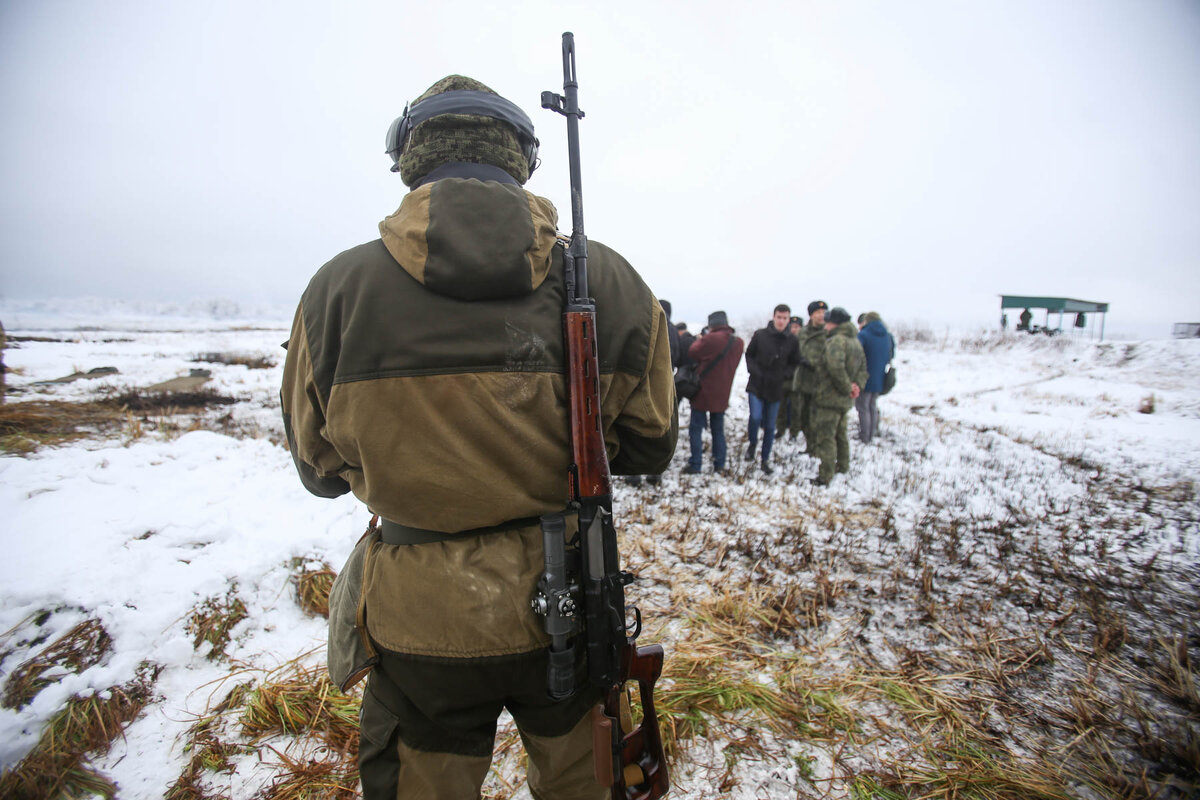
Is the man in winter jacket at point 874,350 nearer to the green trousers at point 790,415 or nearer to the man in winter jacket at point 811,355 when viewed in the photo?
the green trousers at point 790,415

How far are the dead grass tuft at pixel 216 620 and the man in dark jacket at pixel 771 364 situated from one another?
5600 mm

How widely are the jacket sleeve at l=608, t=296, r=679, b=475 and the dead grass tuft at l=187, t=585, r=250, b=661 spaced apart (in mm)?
2825

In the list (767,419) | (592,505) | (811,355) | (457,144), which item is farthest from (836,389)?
(457,144)

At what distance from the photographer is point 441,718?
1229mm

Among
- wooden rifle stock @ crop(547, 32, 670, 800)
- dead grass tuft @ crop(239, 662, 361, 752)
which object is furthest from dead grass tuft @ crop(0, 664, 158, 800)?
wooden rifle stock @ crop(547, 32, 670, 800)

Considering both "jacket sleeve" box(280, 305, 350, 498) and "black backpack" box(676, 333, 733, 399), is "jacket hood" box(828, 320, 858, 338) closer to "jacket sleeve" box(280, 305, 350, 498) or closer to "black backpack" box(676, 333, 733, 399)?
"black backpack" box(676, 333, 733, 399)

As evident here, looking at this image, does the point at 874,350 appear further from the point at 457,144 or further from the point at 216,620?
the point at 216,620

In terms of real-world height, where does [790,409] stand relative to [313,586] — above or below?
above

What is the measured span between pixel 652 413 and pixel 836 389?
5356 millimetres

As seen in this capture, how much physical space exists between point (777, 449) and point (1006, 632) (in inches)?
178

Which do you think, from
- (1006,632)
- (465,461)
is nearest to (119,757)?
(465,461)

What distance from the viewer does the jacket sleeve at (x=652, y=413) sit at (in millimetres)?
1431

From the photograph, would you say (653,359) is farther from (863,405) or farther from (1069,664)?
(863,405)

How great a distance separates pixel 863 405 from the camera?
7.98m
